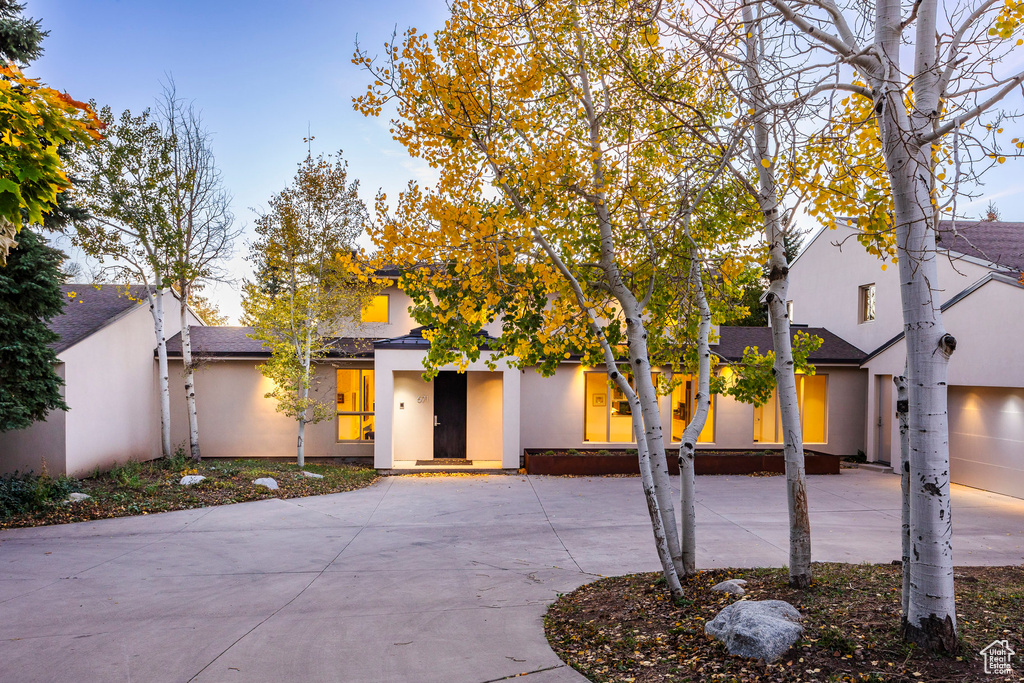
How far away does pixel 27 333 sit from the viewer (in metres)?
9.11

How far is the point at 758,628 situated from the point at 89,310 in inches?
589

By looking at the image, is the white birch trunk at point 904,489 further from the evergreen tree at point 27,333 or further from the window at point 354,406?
the window at point 354,406

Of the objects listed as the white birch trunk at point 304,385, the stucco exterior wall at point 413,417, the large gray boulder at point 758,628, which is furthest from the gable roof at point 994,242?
the white birch trunk at point 304,385

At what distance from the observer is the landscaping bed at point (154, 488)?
8859 millimetres

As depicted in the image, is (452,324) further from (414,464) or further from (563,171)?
(414,464)

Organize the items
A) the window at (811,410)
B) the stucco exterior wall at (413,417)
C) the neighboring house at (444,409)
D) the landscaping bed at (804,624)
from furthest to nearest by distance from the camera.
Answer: the window at (811,410), the stucco exterior wall at (413,417), the neighboring house at (444,409), the landscaping bed at (804,624)

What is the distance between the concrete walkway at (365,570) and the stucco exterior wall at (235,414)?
4.36m

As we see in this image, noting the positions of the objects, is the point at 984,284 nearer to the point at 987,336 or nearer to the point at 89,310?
the point at 987,336

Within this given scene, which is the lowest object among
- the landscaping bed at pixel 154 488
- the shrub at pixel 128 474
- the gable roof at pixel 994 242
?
the landscaping bed at pixel 154 488

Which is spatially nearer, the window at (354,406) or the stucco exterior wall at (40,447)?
the stucco exterior wall at (40,447)

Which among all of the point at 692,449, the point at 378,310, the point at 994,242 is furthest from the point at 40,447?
the point at 994,242

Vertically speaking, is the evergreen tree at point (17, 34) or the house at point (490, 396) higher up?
the evergreen tree at point (17, 34)

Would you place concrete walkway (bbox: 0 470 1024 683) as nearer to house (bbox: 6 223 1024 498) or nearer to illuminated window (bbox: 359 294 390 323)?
house (bbox: 6 223 1024 498)

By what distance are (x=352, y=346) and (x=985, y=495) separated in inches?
571
